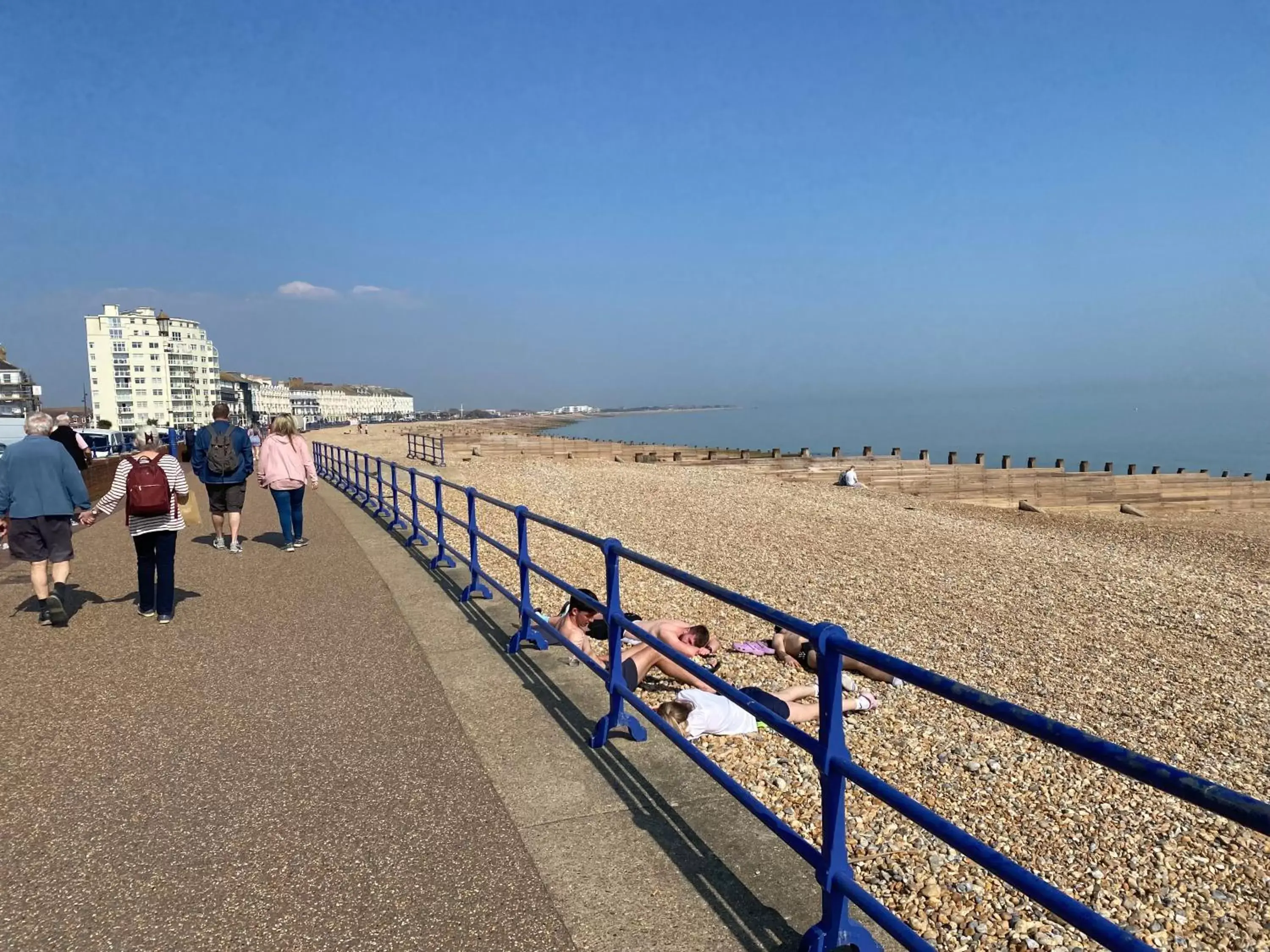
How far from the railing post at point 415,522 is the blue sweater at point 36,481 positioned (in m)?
3.35

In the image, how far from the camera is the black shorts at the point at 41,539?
6180 millimetres

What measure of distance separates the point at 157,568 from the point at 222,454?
2910mm

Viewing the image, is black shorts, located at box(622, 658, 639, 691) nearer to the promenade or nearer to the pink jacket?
the promenade

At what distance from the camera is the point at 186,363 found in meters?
124

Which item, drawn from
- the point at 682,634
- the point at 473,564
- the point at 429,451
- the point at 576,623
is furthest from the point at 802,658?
the point at 429,451

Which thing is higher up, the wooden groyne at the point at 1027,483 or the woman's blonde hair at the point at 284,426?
the woman's blonde hair at the point at 284,426

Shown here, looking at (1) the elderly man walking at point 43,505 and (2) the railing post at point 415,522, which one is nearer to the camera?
(1) the elderly man walking at point 43,505

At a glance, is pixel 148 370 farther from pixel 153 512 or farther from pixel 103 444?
pixel 153 512

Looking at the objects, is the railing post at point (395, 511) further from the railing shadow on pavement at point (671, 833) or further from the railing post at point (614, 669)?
the railing post at point (614, 669)

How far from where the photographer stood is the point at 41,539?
628 cm

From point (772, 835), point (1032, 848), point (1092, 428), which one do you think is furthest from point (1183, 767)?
point (1092, 428)

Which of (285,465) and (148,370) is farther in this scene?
(148,370)

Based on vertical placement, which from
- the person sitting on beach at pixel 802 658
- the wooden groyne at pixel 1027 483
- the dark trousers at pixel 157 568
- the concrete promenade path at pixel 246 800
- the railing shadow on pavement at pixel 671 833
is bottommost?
the wooden groyne at pixel 1027 483

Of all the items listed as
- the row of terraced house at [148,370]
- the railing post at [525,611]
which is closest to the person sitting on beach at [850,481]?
the railing post at [525,611]
